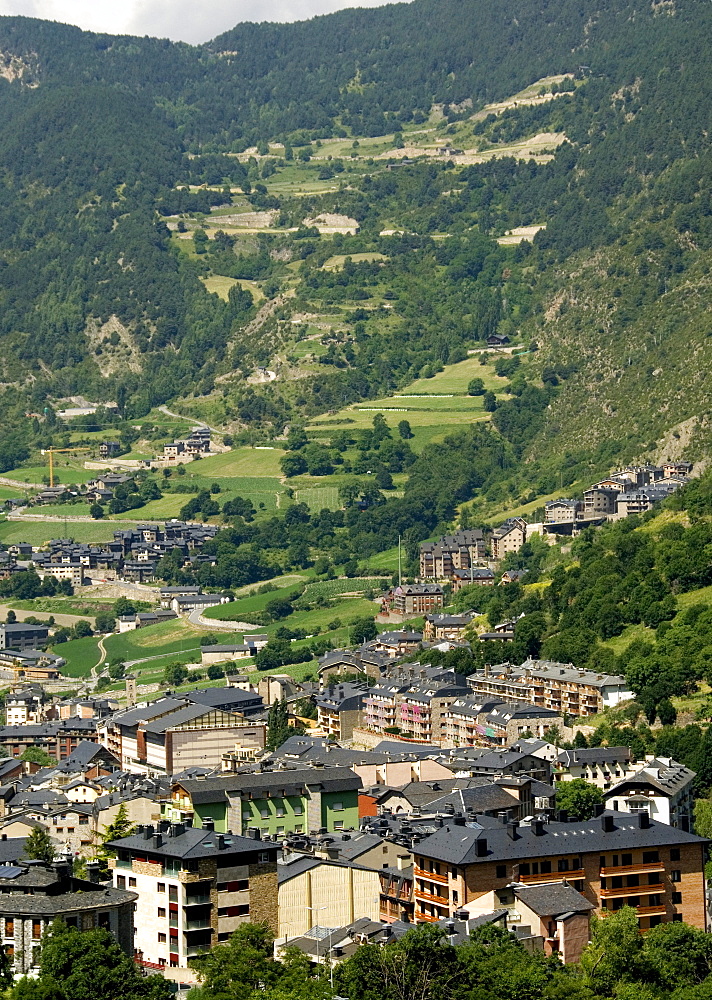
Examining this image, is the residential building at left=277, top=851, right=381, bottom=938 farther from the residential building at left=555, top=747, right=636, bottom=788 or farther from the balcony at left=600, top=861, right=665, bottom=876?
the residential building at left=555, top=747, right=636, bottom=788

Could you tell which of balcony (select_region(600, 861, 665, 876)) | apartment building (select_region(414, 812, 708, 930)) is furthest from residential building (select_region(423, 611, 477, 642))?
balcony (select_region(600, 861, 665, 876))

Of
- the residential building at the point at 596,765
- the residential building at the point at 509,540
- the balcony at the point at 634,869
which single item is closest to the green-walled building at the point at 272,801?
the residential building at the point at 596,765

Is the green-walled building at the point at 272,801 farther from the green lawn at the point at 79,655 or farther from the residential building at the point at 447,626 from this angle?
the green lawn at the point at 79,655

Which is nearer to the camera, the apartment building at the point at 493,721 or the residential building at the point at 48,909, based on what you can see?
the residential building at the point at 48,909

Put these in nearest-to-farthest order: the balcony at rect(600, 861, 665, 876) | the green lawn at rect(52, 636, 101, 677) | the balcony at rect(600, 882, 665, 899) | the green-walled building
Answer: the balcony at rect(600, 882, 665, 899), the balcony at rect(600, 861, 665, 876), the green-walled building, the green lawn at rect(52, 636, 101, 677)

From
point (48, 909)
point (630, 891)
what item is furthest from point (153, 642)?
point (48, 909)

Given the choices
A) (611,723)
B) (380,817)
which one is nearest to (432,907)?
(380,817)
